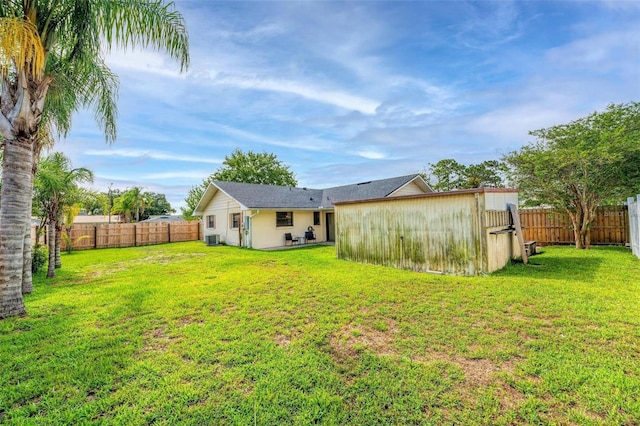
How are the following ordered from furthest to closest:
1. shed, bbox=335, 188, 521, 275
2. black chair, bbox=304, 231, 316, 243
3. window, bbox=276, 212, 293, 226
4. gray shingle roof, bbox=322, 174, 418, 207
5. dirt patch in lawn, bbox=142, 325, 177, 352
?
1. black chair, bbox=304, 231, 316, 243
2. window, bbox=276, 212, 293, 226
3. gray shingle roof, bbox=322, 174, 418, 207
4. shed, bbox=335, 188, 521, 275
5. dirt patch in lawn, bbox=142, 325, 177, 352

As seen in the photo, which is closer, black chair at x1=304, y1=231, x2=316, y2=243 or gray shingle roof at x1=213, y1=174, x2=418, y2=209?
gray shingle roof at x1=213, y1=174, x2=418, y2=209

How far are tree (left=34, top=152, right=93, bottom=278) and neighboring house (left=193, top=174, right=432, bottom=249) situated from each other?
22.3ft

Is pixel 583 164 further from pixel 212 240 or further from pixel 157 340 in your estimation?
pixel 212 240

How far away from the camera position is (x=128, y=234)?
58.6ft

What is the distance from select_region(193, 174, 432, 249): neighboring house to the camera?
1518cm

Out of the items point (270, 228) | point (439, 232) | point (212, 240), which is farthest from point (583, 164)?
point (212, 240)

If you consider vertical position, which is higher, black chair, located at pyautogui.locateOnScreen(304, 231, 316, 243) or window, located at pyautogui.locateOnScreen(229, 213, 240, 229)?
window, located at pyautogui.locateOnScreen(229, 213, 240, 229)

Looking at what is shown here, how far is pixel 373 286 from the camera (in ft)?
21.1

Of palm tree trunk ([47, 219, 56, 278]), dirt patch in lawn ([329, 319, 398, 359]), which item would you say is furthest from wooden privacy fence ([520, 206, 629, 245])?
palm tree trunk ([47, 219, 56, 278])

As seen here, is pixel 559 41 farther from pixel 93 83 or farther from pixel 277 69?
pixel 93 83

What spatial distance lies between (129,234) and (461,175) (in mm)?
32363

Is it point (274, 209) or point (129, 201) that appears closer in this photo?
point (274, 209)

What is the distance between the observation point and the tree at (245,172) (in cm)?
3247

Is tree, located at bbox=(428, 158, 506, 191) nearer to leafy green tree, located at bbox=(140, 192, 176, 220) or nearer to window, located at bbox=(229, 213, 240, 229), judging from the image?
window, located at bbox=(229, 213, 240, 229)
